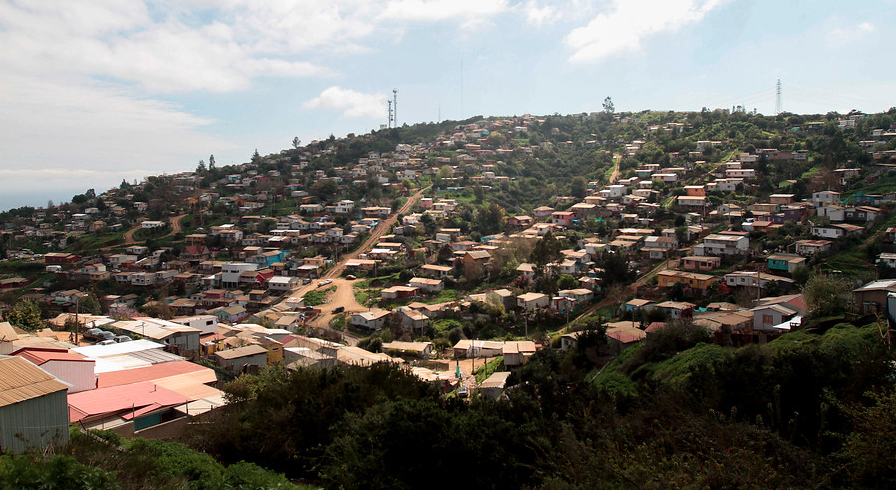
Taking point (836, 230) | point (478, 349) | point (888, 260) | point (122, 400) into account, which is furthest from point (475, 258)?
point (122, 400)

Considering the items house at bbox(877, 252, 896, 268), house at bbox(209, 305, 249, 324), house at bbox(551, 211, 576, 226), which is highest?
house at bbox(551, 211, 576, 226)

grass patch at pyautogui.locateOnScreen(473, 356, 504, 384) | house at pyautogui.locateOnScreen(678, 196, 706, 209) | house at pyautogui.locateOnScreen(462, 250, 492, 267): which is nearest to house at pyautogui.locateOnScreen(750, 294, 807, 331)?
grass patch at pyautogui.locateOnScreen(473, 356, 504, 384)

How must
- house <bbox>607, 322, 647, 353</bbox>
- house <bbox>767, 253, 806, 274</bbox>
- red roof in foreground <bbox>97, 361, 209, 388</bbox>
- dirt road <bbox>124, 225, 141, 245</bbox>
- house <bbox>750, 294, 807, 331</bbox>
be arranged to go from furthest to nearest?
1. dirt road <bbox>124, 225, 141, 245</bbox>
2. house <bbox>767, 253, 806, 274</bbox>
3. house <bbox>607, 322, 647, 353</bbox>
4. house <bbox>750, 294, 807, 331</bbox>
5. red roof in foreground <bbox>97, 361, 209, 388</bbox>

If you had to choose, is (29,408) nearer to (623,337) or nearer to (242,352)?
(242,352)

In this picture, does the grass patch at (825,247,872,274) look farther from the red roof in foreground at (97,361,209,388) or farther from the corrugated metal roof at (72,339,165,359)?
the corrugated metal roof at (72,339,165,359)

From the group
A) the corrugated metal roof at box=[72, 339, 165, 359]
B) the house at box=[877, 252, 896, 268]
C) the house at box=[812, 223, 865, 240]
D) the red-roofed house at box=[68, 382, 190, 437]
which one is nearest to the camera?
the red-roofed house at box=[68, 382, 190, 437]

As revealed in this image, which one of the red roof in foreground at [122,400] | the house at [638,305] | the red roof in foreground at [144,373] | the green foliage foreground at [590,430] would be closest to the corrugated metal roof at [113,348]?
the red roof in foreground at [144,373]

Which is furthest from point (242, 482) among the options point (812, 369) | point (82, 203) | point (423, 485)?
point (82, 203)

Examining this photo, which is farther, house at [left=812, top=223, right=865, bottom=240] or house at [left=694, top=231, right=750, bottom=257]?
house at [left=694, top=231, right=750, bottom=257]

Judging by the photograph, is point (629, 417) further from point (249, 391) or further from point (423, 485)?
point (249, 391)
